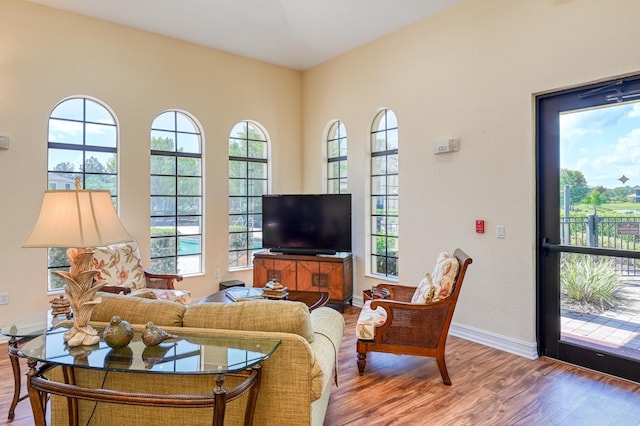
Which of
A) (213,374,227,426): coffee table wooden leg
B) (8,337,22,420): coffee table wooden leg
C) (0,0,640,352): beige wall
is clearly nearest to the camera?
(213,374,227,426): coffee table wooden leg

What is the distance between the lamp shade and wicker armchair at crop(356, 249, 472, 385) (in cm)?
208

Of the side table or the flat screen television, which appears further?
the flat screen television

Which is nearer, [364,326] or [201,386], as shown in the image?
[201,386]

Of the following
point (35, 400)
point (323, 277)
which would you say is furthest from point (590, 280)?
point (35, 400)

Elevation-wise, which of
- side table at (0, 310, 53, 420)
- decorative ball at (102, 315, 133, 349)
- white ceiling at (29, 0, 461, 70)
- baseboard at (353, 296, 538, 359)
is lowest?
baseboard at (353, 296, 538, 359)

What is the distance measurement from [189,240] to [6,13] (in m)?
3.14

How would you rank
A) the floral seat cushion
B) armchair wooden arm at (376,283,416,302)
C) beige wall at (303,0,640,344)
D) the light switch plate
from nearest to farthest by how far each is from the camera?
the floral seat cushion → beige wall at (303,0,640,344) → armchair wooden arm at (376,283,416,302) → the light switch plate

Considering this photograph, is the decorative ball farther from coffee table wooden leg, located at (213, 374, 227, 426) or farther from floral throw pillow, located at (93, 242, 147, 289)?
floral throw pillow, located at (93, 242, 147, 289)

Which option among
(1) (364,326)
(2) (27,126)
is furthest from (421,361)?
(2) (27,126)

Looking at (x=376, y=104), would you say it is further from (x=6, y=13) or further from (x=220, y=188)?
(x=6, y=13)

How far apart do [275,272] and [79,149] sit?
2.81 meters

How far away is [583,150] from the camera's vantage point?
3.45 m

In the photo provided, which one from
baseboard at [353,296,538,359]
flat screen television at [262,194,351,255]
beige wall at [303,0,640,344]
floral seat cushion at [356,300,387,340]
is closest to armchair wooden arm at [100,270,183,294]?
flat screen television at [262,194,351,255]

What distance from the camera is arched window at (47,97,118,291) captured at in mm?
4480
